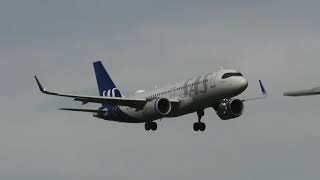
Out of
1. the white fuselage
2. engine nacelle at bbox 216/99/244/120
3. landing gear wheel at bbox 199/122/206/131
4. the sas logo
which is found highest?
the sas logo

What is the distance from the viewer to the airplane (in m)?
69.6

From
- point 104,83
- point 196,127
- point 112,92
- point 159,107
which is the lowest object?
point 196,127

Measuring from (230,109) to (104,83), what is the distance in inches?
853

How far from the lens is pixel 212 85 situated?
7000cm

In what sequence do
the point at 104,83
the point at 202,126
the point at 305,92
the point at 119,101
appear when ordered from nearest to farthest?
the point at 305,92
the point at 119,101
the point at 202,126
the point at 104,83

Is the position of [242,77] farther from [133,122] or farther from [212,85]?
[133,122]

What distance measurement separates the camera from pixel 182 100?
73.1 m

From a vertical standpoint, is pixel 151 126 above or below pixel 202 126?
above

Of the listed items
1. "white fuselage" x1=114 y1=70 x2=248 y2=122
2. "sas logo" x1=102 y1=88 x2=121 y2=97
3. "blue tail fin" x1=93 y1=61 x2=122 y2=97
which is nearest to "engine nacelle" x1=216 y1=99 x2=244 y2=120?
Answer: "white fuselage" x1=114 y1=70 x2=248 y2=122

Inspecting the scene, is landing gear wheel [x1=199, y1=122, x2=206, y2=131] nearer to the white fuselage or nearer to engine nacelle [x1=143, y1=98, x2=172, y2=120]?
the white fuselage

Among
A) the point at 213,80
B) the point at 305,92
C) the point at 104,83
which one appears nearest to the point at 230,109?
the point at 213,80

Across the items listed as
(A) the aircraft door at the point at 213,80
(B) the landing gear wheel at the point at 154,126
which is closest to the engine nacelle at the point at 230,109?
(A) the aircraft door at the point at 213,80

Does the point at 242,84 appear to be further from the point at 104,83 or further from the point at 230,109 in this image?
the point at 104,83

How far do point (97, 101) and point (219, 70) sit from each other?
12274 mm
